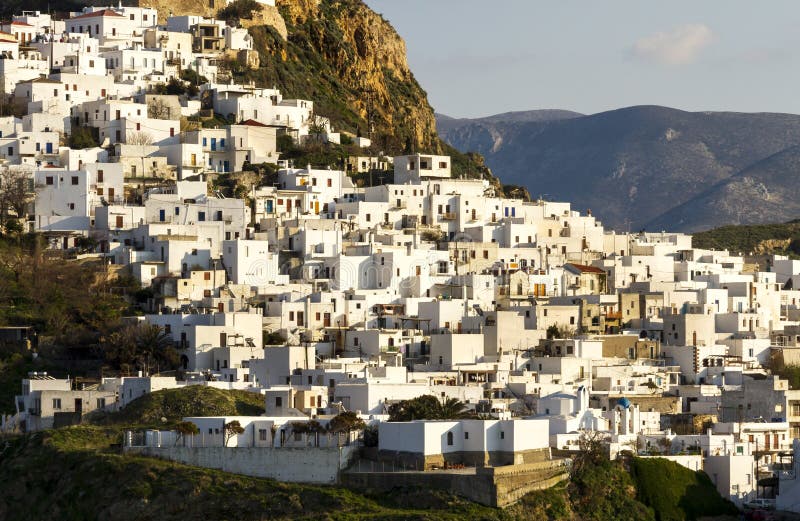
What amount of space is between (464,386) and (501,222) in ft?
59.9

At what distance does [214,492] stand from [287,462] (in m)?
1.94

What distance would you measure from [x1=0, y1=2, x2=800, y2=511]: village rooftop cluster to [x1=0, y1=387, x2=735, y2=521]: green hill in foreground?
0.99 meters

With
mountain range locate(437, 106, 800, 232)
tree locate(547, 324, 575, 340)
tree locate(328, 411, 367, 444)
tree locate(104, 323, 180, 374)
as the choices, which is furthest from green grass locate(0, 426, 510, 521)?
mountain range locate(437, 106, 800, 232)

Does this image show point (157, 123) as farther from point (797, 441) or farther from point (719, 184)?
point (719, 184)

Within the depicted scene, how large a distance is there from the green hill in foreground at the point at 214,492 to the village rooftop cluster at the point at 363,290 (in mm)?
994

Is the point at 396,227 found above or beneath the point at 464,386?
above

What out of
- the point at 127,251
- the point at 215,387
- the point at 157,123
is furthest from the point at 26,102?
the point at 215,387

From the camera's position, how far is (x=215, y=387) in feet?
175

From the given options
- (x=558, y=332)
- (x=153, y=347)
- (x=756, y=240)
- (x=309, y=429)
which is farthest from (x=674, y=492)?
(x=756, y=240)

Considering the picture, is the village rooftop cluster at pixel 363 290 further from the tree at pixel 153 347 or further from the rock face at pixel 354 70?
the rock face at pixel 354 70

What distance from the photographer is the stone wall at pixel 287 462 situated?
151 feet

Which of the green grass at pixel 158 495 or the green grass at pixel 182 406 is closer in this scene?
the green grass at pixel 158 495

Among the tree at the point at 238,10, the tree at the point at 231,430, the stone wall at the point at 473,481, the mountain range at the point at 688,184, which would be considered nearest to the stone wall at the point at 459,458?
the stone wall at the point at 473,481

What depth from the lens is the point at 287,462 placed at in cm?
4600
